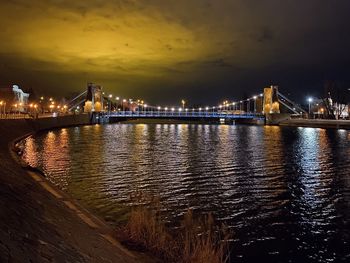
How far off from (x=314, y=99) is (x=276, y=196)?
157 meters

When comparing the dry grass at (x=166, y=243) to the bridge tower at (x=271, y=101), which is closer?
the dry grass at (x=166, y=243)

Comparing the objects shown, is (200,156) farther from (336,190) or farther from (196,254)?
(196,254)

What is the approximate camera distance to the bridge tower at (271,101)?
141 m

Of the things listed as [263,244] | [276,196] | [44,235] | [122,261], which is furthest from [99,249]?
[276,196]

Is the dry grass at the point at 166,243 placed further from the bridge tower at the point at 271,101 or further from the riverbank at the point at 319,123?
the bridge tower at the point at 271,101

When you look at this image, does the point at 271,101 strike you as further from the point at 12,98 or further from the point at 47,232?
the point at 47,232

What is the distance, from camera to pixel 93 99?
143 m

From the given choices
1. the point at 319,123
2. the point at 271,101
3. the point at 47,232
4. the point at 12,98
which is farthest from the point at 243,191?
the point at 12,98

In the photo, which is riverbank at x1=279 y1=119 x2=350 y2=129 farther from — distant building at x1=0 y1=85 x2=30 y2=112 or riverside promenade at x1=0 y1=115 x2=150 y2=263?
riverside promenade at x1=0 y1=115 x2=150 y2=263

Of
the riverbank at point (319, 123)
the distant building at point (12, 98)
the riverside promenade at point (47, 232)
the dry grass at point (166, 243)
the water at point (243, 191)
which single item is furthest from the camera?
the distant building at point (12, 98)

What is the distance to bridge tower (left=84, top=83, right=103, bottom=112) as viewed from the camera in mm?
139400

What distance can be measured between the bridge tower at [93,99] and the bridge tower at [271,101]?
54.4 metres

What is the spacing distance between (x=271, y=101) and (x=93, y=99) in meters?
58.2

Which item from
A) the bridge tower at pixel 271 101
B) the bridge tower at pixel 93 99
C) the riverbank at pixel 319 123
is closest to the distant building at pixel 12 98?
the bridge tower at pixel 93 99
